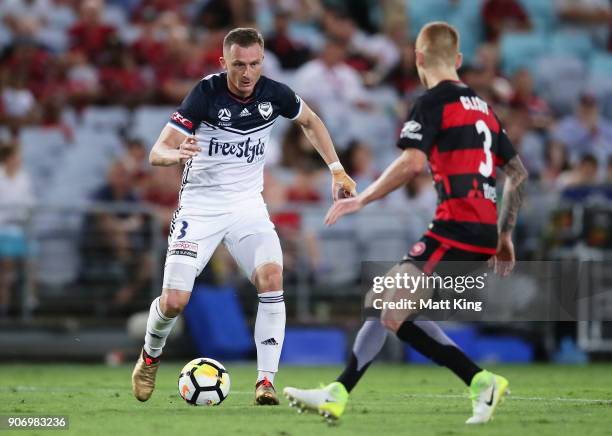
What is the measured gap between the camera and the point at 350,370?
7.73 m

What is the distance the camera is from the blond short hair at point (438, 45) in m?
7.82

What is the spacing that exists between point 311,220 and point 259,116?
263 inches

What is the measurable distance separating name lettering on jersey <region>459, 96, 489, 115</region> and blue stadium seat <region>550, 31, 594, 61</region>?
14.6 meters

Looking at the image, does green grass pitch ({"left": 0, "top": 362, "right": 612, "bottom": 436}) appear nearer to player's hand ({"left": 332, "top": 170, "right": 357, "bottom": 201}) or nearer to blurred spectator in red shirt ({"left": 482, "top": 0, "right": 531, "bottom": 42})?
player's hand ({"left": 332, "top": 170, "right": 357, "bottom": 201})

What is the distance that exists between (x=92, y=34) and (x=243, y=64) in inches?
386

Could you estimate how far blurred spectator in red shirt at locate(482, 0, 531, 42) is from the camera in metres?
21.9

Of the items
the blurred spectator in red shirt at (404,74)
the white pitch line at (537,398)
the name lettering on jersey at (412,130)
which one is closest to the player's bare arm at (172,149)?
the name lettering on jersey at (412,130)

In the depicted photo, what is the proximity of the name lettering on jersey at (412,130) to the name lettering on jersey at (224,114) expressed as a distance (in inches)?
72.5

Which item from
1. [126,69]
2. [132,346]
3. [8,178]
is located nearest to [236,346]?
[132,346]

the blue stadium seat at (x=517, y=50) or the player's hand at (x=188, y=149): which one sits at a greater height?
the blue stadium seat at (x=517, y=50)

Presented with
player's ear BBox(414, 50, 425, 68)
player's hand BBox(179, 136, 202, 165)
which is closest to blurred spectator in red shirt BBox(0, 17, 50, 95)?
player's hand BBox(179, 136, 202, 165)

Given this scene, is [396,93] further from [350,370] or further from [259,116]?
[350,370]

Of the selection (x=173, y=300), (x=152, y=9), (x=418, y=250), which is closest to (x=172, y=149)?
(x=173, y=300)

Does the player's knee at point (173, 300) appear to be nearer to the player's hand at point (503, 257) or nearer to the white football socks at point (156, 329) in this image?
the white football socks at point (156, 329)
